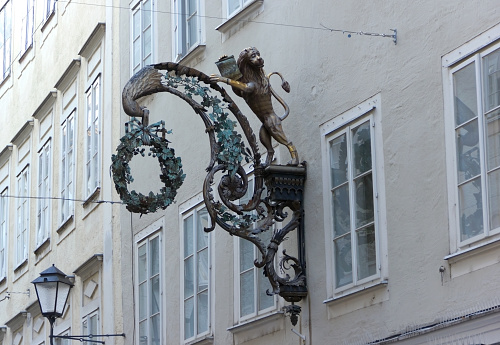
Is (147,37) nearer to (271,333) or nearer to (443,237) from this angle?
(271,333)

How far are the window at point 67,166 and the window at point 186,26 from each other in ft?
16.6

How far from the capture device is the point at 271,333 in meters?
12.8

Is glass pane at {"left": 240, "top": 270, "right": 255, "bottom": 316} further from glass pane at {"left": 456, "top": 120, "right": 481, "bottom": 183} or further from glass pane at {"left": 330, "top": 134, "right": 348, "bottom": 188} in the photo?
glass pane at {"left": 456, "top": 120, "right": 481, "bottom": 183}

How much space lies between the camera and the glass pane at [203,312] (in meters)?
14.6

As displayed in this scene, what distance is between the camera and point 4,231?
1001 inches

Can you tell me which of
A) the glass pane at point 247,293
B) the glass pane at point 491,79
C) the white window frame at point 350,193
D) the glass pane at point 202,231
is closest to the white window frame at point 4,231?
the glass pane at point 202,231

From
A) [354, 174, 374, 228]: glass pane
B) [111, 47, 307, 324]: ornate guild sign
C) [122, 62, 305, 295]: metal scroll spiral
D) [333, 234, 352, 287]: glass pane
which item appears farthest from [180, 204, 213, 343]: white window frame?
[354, 174, 374, 228]: glass pane

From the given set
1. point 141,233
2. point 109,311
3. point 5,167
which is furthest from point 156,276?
point 5,167

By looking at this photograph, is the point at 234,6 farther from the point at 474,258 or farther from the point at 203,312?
the point at 474,258

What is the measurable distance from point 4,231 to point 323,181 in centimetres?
1447

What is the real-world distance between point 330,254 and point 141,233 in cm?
556

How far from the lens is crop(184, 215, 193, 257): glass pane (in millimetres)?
15219

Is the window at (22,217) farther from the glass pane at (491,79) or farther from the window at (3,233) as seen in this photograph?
the glass pane at (491,79)

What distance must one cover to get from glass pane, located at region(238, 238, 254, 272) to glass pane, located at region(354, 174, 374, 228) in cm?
227
